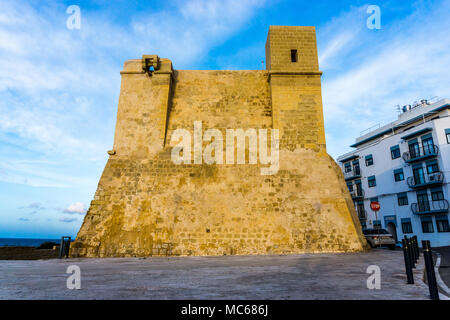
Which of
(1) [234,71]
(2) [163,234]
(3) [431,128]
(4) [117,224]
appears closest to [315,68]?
(1) [234,71]

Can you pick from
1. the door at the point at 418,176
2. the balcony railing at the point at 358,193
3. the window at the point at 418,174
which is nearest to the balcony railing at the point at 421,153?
the window at the point at 418,174

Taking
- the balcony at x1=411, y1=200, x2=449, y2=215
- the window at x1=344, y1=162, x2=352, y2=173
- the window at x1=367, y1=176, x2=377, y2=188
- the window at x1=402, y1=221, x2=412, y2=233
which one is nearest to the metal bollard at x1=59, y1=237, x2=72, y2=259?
the balcony at x1=411, y1=200, x2=449, y2=215

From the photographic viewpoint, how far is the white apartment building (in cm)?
2328

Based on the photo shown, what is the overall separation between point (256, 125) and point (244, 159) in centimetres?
188

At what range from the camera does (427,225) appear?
24.4 m

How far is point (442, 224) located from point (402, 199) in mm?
4338

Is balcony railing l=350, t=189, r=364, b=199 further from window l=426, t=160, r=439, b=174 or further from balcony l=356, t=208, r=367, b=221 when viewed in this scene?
window l=426, t=160, r=439, b=174

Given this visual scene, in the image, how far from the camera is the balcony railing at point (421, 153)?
2353cm

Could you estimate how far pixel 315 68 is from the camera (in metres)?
12.8

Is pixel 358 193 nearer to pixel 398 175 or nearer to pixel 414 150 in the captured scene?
pixel 398 175

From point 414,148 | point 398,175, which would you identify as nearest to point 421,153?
point 414,148

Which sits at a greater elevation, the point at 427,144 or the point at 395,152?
the point at 395,152

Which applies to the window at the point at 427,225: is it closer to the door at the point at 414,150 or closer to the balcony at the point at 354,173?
the door at the point at 414,150
